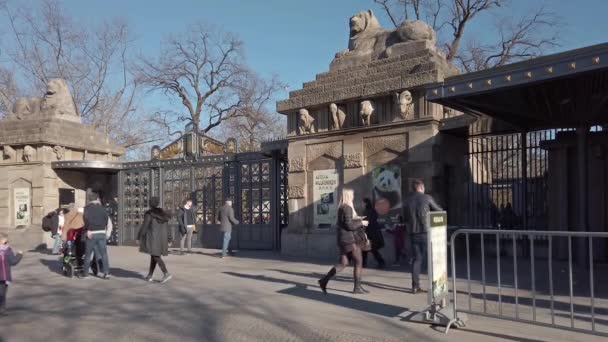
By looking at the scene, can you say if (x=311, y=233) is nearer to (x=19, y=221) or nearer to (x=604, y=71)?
(x=604, y=71)

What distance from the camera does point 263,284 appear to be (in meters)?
9.23

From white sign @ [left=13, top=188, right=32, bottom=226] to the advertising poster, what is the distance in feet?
34.2

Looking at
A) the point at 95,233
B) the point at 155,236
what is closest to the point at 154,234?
the point at 155,236

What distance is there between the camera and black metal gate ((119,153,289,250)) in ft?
51.1

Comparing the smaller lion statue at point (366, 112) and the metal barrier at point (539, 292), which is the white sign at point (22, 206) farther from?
the metal barrier at point (539, 292)

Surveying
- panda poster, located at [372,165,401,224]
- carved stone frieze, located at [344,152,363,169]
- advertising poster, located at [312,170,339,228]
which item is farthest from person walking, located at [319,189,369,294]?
advertising poster, located at [312,170,339,228]

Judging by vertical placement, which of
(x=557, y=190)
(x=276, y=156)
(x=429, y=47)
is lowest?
(x=557, y=190)

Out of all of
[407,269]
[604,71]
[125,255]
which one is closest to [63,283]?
[125,255]

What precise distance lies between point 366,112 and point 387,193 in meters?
1.89

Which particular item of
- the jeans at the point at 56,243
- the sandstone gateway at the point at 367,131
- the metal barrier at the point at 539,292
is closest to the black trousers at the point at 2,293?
the metal barrier at the point at 539,292

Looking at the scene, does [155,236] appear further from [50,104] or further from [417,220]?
[50,104]

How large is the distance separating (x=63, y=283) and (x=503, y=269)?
8.27 metres

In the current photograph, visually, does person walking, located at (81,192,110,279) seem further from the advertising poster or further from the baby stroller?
the advertising poster

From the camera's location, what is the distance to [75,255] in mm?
11078
